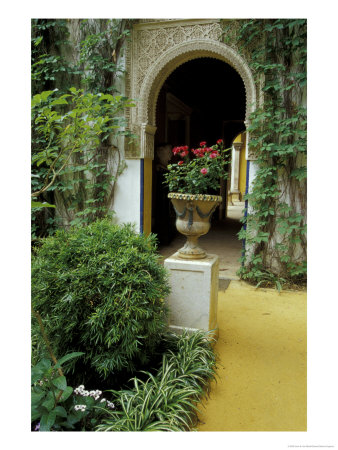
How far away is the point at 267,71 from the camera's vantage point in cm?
411

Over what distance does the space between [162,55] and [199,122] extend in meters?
4.80

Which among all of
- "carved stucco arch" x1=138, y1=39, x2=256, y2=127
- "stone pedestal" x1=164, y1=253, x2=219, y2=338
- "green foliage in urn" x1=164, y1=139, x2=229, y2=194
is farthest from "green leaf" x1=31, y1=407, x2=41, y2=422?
"carved stucco arch" x1=138, y1=39, x2=256, y2=127

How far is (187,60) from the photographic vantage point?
4.58m

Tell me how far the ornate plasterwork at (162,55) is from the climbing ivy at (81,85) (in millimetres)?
216

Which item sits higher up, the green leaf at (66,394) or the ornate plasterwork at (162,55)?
the ornate plasterwork at (162,55)

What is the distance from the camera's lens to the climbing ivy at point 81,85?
468 cm

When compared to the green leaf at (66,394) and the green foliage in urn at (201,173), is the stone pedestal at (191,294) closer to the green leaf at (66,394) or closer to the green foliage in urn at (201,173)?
the green foliage in urn at (201,173)

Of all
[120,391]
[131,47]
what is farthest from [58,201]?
[120,391]

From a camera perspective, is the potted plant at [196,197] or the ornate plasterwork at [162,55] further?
the ornate plasterwork at [162,55]

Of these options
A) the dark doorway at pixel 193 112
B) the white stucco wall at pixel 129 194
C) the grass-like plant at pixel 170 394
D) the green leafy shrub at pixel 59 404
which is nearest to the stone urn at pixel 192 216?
the grass-like plant at pixel 170 394

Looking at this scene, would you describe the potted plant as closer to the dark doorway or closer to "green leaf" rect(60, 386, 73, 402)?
"green leaf" rect(60, 386, 73, 402)

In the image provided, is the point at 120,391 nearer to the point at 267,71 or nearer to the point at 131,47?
the point at 267,71

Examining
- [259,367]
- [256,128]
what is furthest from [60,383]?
[256,128]

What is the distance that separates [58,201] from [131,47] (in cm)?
259
